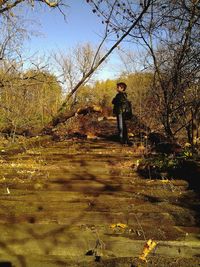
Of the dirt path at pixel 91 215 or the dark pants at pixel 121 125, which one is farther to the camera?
the dark pants at pixel 121 125

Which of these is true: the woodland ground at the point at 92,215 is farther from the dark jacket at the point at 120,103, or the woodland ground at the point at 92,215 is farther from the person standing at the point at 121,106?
the dark jacket at the point at 120,103

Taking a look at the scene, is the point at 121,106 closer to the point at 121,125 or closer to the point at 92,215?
the point at 121,125

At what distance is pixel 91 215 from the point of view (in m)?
5.09

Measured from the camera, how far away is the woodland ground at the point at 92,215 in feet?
13.3

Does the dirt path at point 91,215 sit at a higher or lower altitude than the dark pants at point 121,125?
lower

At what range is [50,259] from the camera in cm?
397

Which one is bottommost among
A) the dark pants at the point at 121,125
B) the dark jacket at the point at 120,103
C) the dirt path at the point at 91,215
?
the dirt path at the point at 91,215

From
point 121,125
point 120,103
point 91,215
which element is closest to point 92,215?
point 91,215

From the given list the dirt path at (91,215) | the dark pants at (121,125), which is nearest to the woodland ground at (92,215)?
the dirt path at (91,215)

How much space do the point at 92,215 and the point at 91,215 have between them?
1 centimetres

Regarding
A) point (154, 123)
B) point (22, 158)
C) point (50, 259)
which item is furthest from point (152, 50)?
point (50, 259)

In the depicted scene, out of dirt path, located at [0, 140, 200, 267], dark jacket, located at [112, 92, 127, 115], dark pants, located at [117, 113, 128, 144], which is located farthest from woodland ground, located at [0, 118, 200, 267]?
dark jacket, located at [112, 92, 127, 115]

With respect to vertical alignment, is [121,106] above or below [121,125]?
above

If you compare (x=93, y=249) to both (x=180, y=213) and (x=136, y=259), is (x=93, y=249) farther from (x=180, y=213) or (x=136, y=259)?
(x=180, y=213)
